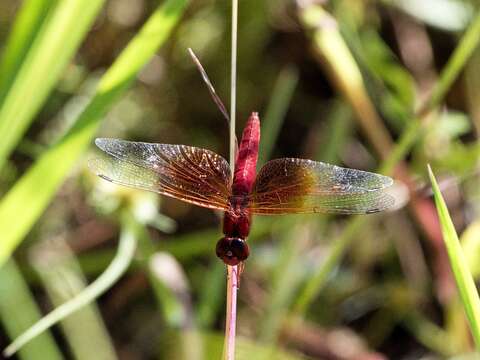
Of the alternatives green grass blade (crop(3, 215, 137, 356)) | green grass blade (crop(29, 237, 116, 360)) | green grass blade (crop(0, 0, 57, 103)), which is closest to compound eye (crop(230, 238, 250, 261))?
green grass blade (crop(3, 215, 137, 356))

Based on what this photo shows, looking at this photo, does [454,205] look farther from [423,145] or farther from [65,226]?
[65,226]

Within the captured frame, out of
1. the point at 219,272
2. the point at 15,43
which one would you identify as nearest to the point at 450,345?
the point at 219,272

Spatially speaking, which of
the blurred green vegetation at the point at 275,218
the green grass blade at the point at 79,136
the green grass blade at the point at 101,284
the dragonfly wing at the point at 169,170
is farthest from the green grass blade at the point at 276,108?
the green grass blade at the point at 79,136

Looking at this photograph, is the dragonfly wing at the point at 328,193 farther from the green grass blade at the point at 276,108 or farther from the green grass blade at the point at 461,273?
the green grass blade at the point at 276,108

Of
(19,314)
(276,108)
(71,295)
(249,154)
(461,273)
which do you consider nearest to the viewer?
(461,273)

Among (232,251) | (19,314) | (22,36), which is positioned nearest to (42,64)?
(22,36)

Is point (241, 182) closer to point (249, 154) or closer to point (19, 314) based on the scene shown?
point (249, 154)
